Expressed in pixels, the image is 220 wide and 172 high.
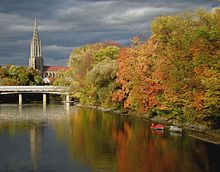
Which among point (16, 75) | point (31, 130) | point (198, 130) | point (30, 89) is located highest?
point (16, 75)

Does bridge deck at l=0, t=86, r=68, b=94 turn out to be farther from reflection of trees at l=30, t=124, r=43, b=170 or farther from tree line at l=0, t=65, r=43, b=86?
reflection of trees at l=30, t=124, r=43, b=170

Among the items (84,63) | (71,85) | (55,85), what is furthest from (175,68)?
(55,85)

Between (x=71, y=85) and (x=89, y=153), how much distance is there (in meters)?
59.2

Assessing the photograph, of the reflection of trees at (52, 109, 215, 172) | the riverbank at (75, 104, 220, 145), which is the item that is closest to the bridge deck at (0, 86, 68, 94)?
the reflection of trees at (52, 109, 215, 172)

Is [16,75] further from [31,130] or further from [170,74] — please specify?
[170,74]

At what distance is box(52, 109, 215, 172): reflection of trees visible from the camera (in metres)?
30.2

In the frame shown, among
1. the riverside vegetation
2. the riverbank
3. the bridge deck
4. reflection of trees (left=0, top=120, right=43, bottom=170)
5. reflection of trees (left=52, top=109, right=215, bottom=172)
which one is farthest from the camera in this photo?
the bridge deck

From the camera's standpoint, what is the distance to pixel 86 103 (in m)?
90.2

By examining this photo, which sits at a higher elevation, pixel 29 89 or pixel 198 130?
pixel 29 89

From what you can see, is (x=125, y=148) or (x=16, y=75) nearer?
(x=125, y=148)

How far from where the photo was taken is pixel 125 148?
36.9 m

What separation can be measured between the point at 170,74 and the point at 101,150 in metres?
13.3

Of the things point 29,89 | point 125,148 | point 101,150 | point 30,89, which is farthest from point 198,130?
point 30,89

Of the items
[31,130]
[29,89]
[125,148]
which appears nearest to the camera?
[125,148]
